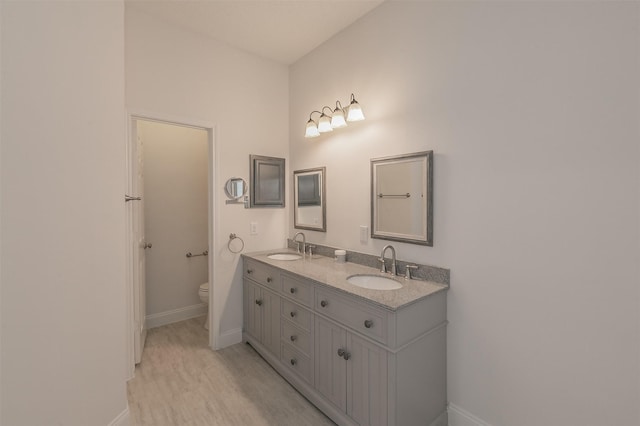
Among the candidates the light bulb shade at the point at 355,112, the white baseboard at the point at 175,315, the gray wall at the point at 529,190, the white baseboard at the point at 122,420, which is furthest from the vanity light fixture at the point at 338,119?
the white baseboard at the point at 175,315

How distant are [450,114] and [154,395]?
9.14 ft

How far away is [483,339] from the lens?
5.24 feet

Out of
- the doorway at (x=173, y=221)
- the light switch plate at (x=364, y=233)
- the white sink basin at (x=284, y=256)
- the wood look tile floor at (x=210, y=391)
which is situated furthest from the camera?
the doorway at (x=173, y=221)

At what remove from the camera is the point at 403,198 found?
196 cm

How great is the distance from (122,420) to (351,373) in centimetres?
139

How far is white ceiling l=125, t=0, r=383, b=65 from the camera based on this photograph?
83.5 inches

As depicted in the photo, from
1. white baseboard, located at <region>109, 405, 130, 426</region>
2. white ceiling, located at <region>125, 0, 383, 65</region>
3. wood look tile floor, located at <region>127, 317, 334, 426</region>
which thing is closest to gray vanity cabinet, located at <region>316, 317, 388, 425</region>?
wood look tile floor, located at <region>127, 317, 334, 426</region>

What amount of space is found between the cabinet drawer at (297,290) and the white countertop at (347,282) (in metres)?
0.06

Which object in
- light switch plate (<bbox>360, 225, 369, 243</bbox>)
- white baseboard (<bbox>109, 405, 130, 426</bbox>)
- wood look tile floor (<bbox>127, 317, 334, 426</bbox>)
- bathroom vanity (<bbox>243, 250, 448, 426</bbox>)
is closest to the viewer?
bathroom vanity (<bbox>243, 250, 448, 426</bbox>)

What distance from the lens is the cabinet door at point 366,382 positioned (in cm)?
144

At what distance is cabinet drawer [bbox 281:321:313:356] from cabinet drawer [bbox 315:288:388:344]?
270mm

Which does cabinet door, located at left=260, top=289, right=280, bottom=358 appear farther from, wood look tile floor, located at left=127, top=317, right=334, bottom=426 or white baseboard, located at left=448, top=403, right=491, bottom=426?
white baseboard, located at left=448, top=403, right=491, bottom=426

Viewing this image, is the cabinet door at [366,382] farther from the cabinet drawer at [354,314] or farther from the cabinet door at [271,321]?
the cabinet door at [271,321]

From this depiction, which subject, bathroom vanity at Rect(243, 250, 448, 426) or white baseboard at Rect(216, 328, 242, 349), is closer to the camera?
bathroom vanity at Rect(243, 250, 448, 426)
